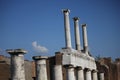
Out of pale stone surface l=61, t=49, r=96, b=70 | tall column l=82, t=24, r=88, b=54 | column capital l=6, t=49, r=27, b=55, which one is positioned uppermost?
tall column l=82, t=24, r=88, b=54

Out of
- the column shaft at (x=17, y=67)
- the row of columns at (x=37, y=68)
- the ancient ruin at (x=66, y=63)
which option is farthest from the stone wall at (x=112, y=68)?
the column shaft at (x=17, y=67)

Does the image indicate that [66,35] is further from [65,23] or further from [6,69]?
[6,69]

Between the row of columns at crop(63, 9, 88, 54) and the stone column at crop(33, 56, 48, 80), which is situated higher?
the row of columns at crop(63, 9, 88, 54)

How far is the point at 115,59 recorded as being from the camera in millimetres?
39688

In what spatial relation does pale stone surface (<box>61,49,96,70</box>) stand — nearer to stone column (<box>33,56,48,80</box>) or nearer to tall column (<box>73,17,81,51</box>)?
tall column (<box>73,17,81,51</box>)

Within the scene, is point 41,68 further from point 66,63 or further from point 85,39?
point 85,39

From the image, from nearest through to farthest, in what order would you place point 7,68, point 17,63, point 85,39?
point 17,63
point 85,39
point 7,68

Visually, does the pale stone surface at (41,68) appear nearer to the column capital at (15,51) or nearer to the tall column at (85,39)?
the column capital at (15,51)

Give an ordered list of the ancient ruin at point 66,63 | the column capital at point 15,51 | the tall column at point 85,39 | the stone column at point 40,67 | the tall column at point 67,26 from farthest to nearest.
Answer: the tall column at point 85,39 → the tall column at point 67,26 → the stone column at point 40,67 → the ancient ruin at point 66,63 → the column capital at point 15,51

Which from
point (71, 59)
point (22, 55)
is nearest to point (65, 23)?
point (71, 59)

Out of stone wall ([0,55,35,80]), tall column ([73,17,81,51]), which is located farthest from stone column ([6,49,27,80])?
stone wall ([0,55,35,80])

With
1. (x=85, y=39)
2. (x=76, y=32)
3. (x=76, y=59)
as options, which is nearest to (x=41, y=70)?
(x=76, y=59)

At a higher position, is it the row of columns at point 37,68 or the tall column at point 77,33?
the tall column at point 77,33

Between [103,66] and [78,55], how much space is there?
918cm
